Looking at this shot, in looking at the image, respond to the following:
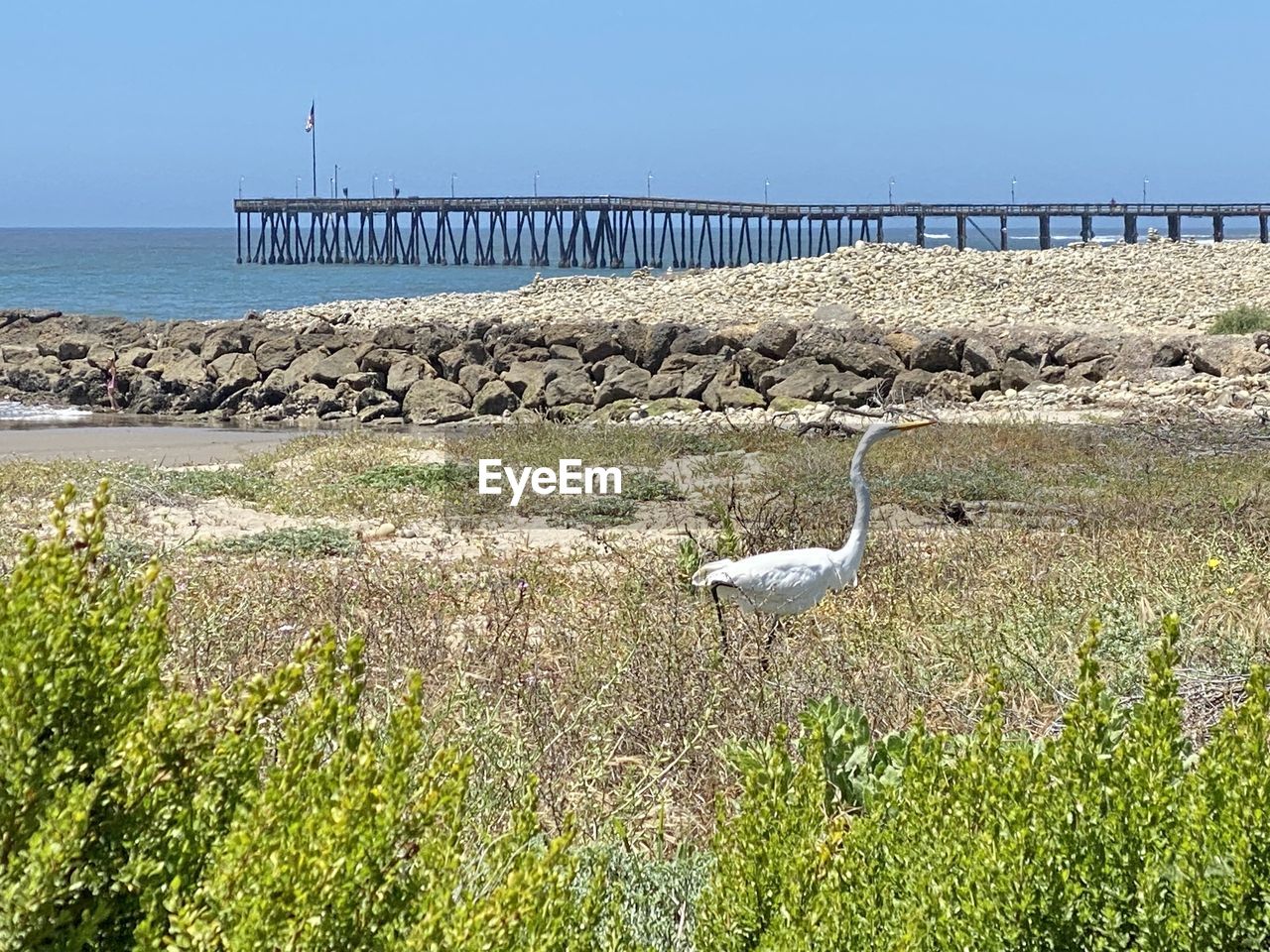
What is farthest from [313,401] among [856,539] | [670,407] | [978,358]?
[856,539]

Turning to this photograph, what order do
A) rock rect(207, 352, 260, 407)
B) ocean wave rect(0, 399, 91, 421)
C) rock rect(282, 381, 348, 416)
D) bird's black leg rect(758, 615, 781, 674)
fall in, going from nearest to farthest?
bird's black leg rect(758, 615, 781, 674) → rock rect(282, 381, 348, 416) → ocean wave rect(0, 399, 91, 421) → rock rect(207, 352, 260, 407)

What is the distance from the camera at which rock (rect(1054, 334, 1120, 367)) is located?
19609mm

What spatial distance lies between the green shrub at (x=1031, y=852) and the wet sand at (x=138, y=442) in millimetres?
13402

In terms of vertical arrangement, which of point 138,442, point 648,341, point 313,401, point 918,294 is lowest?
point 138,442

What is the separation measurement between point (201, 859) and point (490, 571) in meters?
5.38

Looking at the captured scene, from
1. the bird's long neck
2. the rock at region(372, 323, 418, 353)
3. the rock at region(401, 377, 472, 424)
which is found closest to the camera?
the bird's long neck

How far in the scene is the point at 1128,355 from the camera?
1905 cm

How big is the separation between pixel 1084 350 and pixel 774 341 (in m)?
4.27

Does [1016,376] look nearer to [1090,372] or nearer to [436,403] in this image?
[1090,372]

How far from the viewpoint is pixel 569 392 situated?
68.4 feet

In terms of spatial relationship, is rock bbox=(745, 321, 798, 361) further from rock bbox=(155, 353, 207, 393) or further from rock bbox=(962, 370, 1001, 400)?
rock bbox=(155, 353, 207, 393)

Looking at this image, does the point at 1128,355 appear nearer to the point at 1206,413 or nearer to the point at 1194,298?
the point at 1206,413

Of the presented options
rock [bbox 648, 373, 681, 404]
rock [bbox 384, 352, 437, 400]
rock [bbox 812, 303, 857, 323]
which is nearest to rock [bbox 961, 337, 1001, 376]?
rock [bbox 648, 373, 681, 404]

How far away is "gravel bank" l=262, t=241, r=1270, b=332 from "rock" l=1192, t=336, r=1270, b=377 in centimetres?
437
